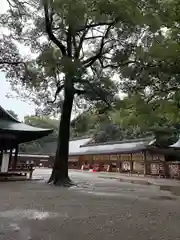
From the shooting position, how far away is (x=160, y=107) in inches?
637

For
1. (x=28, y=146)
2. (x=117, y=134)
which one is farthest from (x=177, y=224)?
(x=28, y=146)

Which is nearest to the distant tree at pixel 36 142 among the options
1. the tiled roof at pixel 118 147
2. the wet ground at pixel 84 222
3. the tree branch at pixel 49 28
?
the tiled roof at pixel 118 147

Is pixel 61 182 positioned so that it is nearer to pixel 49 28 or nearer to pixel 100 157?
pixel 49 28

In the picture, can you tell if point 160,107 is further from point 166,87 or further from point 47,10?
point 47,10

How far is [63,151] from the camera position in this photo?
577 inches

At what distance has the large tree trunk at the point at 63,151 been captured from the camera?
14261 mm

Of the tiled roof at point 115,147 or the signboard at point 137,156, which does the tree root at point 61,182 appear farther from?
the signboard at point 137,156

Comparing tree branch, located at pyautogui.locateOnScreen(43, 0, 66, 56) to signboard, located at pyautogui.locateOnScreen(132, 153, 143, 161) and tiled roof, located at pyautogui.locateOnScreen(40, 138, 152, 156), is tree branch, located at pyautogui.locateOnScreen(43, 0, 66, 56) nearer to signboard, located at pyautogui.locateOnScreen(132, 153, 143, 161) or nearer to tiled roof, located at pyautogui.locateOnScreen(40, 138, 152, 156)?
tiled roof, located at pyautogui.locateOnScreen(40, 138, 152, 156)

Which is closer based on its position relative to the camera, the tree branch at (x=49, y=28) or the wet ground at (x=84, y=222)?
the wet ground at (x=84, y=222)

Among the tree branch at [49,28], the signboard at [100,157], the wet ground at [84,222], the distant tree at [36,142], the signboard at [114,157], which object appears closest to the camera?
the wet ground at [84,222]

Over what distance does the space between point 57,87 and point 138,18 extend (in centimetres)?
746

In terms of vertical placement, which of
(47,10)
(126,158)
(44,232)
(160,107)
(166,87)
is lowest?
(44,232)

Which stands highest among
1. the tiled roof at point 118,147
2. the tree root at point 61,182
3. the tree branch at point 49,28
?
the tree branch at point 49,28

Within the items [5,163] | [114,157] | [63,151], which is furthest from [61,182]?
[114,157]
